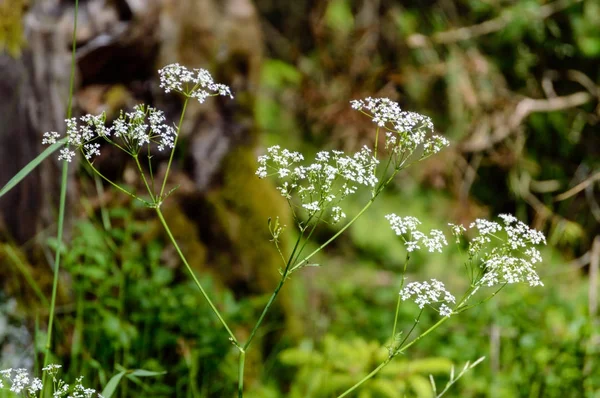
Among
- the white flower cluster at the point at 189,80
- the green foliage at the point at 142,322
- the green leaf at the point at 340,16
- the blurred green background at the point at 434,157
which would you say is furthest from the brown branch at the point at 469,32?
the white flower cluster at the point at 189,80

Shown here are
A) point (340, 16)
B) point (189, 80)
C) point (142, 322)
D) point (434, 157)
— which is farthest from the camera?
point (340, 16)

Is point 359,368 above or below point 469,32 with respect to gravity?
below

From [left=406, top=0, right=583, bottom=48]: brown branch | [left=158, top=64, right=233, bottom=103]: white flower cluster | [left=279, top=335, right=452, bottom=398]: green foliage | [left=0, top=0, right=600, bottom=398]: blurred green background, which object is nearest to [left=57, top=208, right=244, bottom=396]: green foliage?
[left=279, top=335, right=452, bottom=398]: green foliage

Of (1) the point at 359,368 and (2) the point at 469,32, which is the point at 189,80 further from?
(2) the point at 469,32

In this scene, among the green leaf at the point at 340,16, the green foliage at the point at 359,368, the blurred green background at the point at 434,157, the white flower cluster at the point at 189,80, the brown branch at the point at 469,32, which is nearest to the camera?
the white flower cluster at the point at 189,80

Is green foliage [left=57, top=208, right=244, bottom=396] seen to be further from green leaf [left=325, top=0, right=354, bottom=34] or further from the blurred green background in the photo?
green leaf [left=325, top=0, right=354, bottom=34]

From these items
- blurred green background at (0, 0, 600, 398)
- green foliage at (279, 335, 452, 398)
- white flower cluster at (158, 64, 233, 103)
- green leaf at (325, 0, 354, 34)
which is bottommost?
green foliage at (279, 335, 452, 398)

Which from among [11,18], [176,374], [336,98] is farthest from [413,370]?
[336,98]

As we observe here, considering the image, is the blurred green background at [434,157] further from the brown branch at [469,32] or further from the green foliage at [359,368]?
the green foliage at [359,368]

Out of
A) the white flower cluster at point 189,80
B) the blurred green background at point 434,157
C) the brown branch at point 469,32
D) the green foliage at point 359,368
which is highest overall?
the brown branch at point 469,32

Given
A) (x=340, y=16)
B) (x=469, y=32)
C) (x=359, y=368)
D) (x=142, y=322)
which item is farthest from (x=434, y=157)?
(x=142, y=322)

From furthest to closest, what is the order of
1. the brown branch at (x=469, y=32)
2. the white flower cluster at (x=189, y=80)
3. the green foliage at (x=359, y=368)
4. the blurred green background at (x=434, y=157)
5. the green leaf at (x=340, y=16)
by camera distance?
1. the green leaf at (x=340, y=16)
2. the brown branch at (x=469, y=32)
3. the blurred green background at (x=434, y=157)
4. the green foliage at (x=359, y=368)
5. the white flower cluster at (x=189, y=80)
